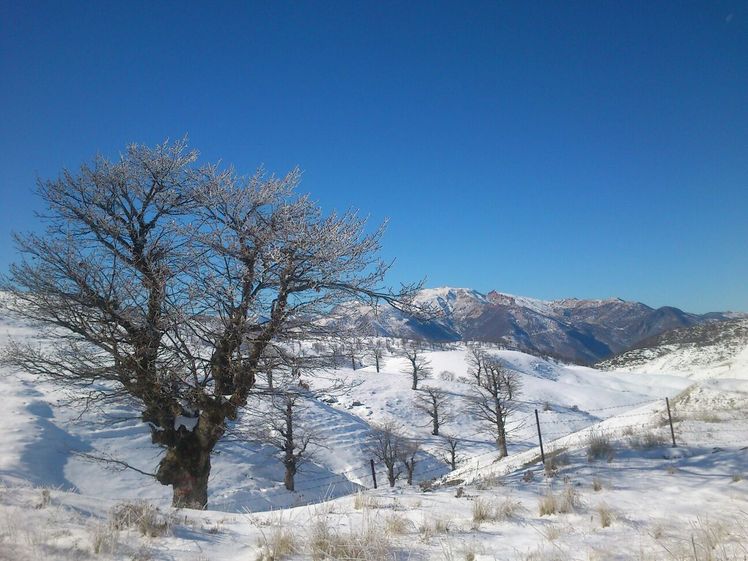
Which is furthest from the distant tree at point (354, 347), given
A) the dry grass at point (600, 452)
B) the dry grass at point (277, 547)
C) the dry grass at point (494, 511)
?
the dry grass at point (600, 452)

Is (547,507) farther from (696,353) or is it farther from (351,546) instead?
(696,353)

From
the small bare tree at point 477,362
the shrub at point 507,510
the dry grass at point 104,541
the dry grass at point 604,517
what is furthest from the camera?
the small bare tree at point 477,362

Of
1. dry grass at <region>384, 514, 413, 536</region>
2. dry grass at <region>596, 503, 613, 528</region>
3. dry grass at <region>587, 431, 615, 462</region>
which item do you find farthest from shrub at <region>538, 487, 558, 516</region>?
dry grass at <region>587, 431, 615, 462</region>

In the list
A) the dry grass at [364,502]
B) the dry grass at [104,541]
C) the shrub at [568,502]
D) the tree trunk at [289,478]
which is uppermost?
the dry grass at [104,541]

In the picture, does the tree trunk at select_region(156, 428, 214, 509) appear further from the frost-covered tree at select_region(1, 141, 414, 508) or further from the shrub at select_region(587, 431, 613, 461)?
the shrub at select_region(587, 431, 613, 461)

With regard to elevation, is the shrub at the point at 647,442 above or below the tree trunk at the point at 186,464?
below

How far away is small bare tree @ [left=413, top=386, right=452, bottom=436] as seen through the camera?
52319 millimetres

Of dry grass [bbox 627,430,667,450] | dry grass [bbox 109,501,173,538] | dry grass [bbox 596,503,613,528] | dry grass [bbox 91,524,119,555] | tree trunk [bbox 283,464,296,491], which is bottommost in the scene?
tree trunk [bbox 283,464,296,491]

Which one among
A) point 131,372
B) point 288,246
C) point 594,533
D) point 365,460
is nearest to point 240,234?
point 288,246

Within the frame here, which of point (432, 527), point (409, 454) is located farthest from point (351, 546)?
point (409, 454)

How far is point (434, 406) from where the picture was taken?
5269 cm

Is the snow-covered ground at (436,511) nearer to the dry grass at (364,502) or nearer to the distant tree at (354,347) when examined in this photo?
the dry grass at (364,502)

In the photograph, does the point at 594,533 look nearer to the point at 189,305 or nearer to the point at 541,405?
the point at 189,305

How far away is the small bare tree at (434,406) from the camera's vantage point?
5232 centimetres
